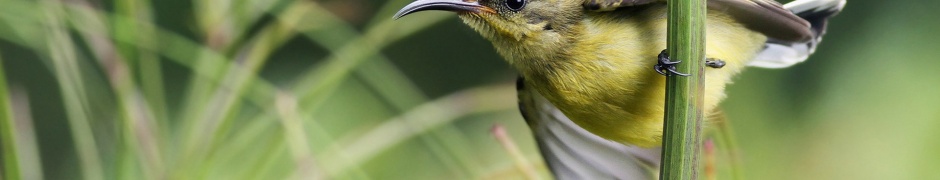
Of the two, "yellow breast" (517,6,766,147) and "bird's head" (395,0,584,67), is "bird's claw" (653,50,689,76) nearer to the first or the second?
"yellow breast" (517,6,766,147)

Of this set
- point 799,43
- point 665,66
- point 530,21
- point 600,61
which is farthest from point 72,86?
point 799,43

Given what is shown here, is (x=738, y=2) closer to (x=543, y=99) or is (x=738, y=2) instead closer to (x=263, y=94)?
(x=543, y=99)

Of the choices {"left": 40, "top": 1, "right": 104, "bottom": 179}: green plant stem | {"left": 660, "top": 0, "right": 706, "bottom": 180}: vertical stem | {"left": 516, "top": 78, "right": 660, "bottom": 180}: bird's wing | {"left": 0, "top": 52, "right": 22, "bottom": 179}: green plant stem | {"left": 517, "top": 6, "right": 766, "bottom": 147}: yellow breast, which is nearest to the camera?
{"left": 660, "top": 0, "right": 706, "bottom": 180}: vertical stem

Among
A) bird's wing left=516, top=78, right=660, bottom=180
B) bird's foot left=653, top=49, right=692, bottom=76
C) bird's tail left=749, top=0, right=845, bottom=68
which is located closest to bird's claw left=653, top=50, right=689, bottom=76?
bird's foot left=653, top=49, right=692, bottom=76

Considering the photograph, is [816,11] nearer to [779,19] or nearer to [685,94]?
[779,19]

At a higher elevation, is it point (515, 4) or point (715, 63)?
point (515, 4)

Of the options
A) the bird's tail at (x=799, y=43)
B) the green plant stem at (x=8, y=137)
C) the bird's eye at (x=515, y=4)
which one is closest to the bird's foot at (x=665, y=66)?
the bird's eye at (x=515, y=4)

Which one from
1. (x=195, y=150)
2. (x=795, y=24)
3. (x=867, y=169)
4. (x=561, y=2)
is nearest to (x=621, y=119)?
(x=561, y=2)
